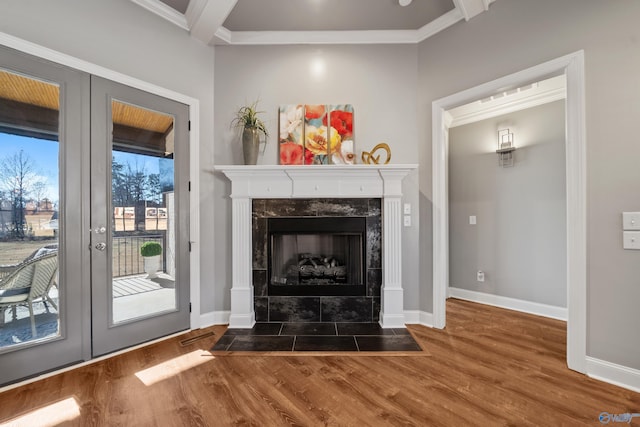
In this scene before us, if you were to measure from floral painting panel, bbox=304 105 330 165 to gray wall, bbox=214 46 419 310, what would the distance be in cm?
14

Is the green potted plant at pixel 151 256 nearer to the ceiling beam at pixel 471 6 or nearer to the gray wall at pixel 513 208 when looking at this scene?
the ceiling beam at pixel 471 6

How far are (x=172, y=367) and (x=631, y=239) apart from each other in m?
3.29

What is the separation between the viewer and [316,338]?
2.43 m

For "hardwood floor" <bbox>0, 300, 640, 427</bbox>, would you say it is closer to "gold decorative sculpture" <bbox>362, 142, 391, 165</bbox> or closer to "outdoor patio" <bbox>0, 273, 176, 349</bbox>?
"outdoor patio" <bbox>0, 273, 176, 349</bbox>

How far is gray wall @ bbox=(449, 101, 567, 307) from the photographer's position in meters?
3.01

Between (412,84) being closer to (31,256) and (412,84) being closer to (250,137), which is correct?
(250,137)

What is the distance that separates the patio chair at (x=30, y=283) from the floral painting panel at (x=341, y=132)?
2495mm

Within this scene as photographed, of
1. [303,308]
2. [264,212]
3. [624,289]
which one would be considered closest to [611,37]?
[624,289]

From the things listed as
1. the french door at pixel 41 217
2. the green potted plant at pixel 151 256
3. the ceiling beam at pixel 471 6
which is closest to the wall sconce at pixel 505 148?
the ceiling beam at pixel 471 6

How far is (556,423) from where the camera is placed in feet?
4.69

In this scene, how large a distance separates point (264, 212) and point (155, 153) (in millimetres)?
1138

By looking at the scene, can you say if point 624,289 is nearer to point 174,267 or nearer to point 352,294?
point 352,294

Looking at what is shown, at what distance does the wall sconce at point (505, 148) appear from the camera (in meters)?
3.30

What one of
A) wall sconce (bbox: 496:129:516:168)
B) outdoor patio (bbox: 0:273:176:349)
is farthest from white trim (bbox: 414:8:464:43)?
outdoor patio (bbox: 0:273:176:349)
